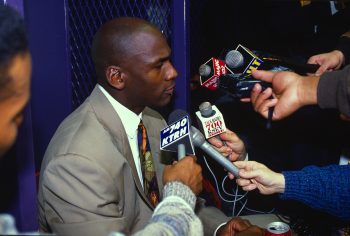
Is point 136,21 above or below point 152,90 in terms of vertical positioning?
above

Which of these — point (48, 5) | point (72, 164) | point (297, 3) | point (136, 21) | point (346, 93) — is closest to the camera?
point (346, 93)

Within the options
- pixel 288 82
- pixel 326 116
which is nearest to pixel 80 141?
pixel 288 82

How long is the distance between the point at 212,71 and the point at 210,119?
19.8 inches

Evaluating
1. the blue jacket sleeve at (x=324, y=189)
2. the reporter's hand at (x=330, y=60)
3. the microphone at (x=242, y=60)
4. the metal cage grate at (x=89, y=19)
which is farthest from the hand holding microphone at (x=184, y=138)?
the metal cage grate at (x=89, y=19)

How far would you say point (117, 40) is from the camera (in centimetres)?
184

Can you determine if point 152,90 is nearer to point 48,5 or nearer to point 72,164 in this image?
point 72,164

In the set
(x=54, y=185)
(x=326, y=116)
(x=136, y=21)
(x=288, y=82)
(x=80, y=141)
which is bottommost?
(x=326, y=116)

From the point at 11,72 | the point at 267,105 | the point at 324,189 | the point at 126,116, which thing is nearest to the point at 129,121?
the point at 126,116

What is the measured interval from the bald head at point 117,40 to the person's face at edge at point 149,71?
17mm

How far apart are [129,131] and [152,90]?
0.22 meters

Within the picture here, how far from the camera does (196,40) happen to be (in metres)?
3.16

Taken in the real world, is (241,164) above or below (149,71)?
below

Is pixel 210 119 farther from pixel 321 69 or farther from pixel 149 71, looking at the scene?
pixel 321 69

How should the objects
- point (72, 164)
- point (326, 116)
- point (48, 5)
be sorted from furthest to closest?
1. point (326, 116)
2. point (48, 5)
3. point (72, 164)
